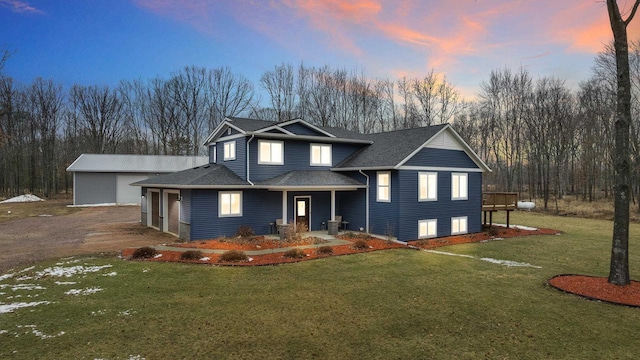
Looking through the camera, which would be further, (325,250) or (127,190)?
(127,190)

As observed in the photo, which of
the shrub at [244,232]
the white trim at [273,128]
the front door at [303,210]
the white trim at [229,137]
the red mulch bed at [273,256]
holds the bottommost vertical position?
the red mulch bed at [273,256]

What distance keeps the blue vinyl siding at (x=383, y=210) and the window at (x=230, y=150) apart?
7.95m

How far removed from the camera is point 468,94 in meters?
A: 46.8

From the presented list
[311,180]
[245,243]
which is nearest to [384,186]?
[311,180]

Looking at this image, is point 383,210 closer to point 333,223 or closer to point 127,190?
point 333,223

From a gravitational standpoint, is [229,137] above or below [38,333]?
above

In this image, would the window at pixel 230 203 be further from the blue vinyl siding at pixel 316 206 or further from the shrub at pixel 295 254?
the shrub at pixel 295 254

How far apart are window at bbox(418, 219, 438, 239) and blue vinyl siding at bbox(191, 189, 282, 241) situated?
7842mm

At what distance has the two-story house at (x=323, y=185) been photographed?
17.9 metres

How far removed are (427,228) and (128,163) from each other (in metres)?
35.5

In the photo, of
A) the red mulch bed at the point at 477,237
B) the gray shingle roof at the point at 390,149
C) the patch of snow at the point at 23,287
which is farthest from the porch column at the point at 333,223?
the patch of snow at the point at 23,287

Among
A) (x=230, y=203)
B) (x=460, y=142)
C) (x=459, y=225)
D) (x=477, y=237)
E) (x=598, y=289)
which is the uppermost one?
(x=460, y=142)

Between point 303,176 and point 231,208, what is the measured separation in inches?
173

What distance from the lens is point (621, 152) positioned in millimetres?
9852
